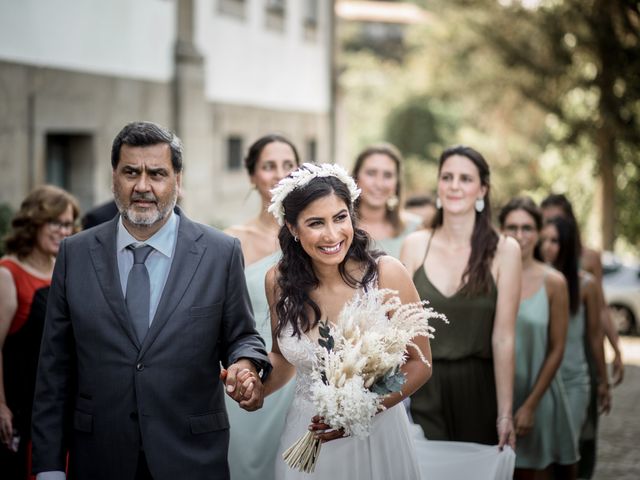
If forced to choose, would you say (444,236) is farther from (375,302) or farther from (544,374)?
(375,302)

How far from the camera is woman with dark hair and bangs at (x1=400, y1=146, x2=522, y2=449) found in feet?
20.5

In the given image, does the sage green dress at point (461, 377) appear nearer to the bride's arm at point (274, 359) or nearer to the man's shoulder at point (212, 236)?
the bride's arm at point (274, 359)

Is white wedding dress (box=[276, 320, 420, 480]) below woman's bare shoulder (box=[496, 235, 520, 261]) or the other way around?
below

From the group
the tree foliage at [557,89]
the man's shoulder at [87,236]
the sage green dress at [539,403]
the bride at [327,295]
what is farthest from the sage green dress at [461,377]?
the tree foliage at [557,89]

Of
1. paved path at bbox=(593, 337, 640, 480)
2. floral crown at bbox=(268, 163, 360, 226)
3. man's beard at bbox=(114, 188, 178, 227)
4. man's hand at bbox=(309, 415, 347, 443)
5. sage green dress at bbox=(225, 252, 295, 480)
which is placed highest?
floral crown at bbox=(268, 163, 360, 226)

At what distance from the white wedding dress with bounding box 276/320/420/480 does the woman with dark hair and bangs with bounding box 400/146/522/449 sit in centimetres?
131

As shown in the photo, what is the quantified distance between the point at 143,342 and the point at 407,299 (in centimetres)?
130

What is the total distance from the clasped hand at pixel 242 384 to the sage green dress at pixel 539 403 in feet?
10.2

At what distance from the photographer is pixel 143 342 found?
4.45 metres

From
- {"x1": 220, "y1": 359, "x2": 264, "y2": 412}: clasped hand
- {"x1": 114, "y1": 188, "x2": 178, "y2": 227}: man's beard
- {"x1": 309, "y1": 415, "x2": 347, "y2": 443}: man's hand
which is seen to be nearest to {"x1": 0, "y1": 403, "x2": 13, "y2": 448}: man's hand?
{"x1": 114, "y1": 188, "x2": 178, "y2": 227}: man's beard

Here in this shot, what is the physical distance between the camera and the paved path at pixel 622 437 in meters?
9.88

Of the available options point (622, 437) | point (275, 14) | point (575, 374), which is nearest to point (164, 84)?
point (275, 14)

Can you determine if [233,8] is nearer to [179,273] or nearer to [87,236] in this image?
[87,236]

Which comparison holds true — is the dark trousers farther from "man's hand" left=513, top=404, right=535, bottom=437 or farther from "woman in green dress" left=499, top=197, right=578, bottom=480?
"woman in green dress" left=499, top=197, right=578, bottom=480
